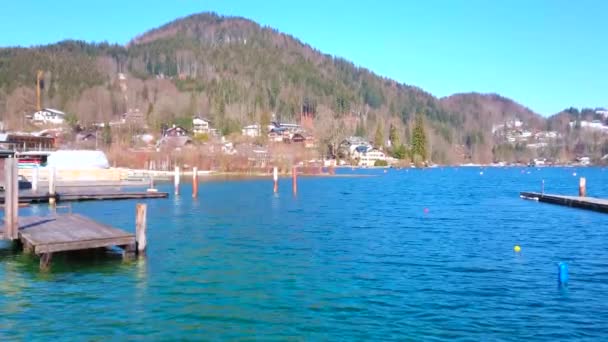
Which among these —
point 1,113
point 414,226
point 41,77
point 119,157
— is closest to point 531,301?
point 414,226

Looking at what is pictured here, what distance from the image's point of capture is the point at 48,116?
515ft

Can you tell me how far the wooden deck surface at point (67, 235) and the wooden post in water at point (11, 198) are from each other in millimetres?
367

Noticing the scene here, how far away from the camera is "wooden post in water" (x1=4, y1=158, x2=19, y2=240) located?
19531 mm

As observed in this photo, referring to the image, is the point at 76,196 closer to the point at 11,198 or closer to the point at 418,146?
the point at 11,198

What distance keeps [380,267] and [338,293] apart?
4.13m

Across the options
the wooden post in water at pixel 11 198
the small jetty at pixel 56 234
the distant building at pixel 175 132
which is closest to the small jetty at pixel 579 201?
the small jetty at pixel 56 234

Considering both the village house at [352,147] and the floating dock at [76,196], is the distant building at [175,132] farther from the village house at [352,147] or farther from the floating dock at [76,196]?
the floating dock at [76,196]

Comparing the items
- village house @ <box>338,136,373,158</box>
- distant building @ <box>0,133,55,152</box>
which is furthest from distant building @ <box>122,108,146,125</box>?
village house @ <box>338,136,373,158</box>

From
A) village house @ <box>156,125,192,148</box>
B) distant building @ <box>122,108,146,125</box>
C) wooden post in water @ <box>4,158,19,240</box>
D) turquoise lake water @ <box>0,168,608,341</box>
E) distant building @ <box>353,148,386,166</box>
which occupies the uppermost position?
distant building @ <box>122,108,146,125</box>

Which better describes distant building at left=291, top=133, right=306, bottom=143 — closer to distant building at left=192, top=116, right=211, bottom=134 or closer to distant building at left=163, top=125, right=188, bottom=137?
distant building at left=192, top=116, right=211, bottom=134

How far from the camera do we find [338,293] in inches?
638

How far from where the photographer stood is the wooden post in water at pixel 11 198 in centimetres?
1953

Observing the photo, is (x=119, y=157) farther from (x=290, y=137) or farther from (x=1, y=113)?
(x=290, y=137)

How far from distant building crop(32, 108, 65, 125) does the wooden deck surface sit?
139m
